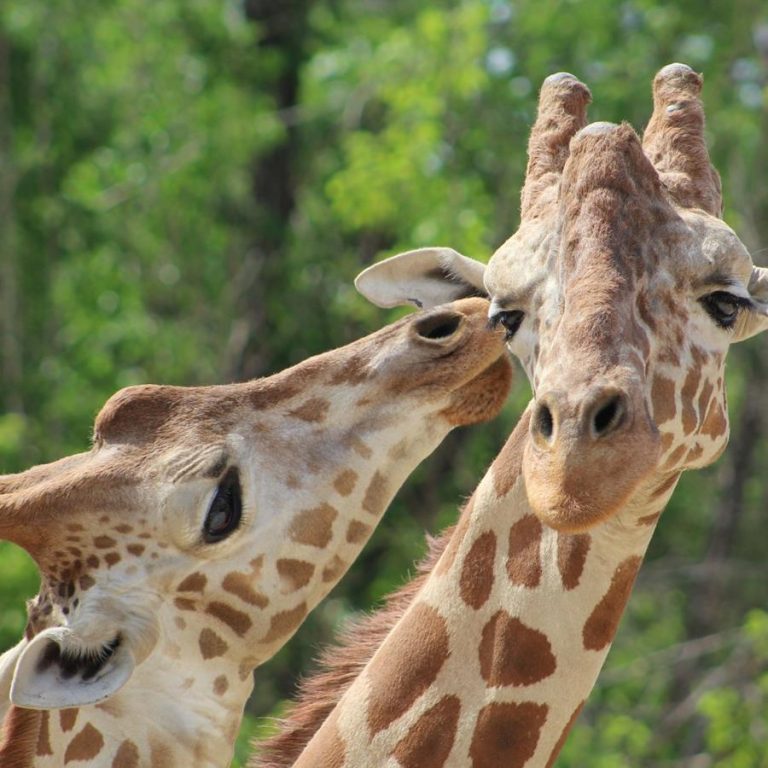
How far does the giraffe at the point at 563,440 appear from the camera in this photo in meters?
4.12

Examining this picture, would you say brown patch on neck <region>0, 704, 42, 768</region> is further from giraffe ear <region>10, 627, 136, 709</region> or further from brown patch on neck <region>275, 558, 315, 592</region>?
brown patch on neck <region>275, 558, 315, 592</region>

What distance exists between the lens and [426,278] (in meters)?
5.50

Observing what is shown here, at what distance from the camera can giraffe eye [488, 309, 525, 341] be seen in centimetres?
464

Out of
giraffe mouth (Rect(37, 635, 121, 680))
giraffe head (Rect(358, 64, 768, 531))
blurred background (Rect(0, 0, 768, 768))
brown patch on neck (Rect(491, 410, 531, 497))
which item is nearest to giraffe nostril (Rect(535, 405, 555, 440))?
giraffe head (Rect(358, 64, 768, 531))

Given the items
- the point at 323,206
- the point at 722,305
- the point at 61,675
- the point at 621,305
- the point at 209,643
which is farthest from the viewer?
the point at 323,206

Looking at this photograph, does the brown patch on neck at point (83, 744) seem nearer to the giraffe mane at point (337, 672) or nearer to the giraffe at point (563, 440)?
the giraffe mane at point (337, 672)

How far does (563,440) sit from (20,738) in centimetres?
222

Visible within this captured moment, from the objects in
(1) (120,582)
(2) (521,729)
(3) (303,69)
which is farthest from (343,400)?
(3) (303,69)

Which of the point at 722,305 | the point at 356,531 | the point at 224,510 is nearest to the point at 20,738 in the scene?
the point at 224,510

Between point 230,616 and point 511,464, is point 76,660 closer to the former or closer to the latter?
point 230,616

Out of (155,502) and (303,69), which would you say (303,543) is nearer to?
(155,502)

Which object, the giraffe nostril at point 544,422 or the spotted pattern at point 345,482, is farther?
the spotted pattern at point 345,482

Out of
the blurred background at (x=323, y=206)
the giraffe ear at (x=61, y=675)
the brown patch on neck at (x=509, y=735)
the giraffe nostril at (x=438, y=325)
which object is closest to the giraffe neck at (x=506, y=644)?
the brown patch on neck at (x=509, y=735)

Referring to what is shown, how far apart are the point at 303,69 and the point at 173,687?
1546 cm
